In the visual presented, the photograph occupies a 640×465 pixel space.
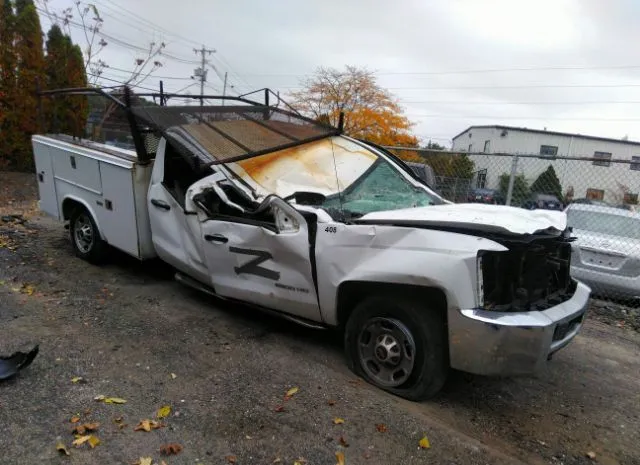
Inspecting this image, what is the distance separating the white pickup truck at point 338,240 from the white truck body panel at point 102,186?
0.02 metres

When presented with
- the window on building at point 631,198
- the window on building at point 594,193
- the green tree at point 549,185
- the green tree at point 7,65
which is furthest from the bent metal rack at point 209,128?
the green tree at point 7,65

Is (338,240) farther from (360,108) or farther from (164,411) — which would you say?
(360,108)

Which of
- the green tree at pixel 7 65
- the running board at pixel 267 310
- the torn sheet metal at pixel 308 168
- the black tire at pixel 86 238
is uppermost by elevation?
the green tree at pixel 7 65

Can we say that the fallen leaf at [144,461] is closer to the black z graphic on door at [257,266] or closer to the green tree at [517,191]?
the black z graphic on door at [257,266]

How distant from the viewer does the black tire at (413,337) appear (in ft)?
10.7

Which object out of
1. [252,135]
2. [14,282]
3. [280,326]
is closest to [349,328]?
[280,326]

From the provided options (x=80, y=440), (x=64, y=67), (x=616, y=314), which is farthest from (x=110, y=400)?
(x=64, y=67)

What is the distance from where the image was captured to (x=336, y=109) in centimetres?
2366

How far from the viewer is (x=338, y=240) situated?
3572mm

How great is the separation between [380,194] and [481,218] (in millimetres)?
1498

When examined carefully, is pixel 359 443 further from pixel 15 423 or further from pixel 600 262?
pixel 600 262

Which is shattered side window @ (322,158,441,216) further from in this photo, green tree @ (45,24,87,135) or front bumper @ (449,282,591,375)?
green tree @ (45,24,87,135)

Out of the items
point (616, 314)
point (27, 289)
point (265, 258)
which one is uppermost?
point (265, 258)

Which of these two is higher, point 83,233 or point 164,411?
point 83,233
